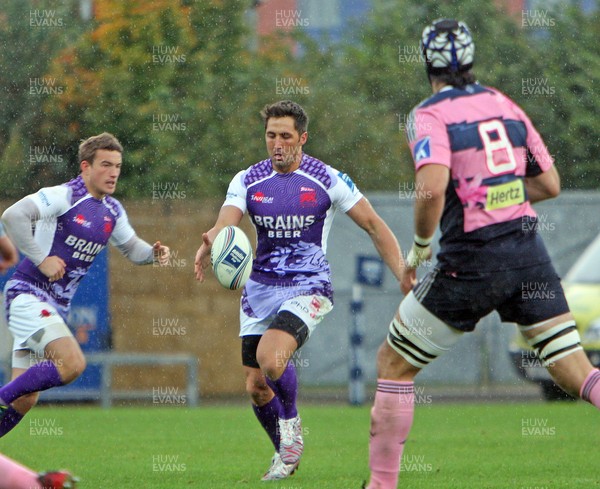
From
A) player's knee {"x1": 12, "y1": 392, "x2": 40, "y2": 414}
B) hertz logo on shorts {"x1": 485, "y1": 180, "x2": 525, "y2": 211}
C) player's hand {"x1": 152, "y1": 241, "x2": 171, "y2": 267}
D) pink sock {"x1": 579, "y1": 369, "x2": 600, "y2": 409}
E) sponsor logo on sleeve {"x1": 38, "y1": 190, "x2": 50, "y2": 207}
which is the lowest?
player's knee {"x1": 12, "y1": 392, "x2": 40, "y2": 414}

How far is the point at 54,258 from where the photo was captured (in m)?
9.02

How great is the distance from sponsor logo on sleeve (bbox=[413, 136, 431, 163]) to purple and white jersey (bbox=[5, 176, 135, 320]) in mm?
3670

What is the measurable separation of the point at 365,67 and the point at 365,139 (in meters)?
5.11

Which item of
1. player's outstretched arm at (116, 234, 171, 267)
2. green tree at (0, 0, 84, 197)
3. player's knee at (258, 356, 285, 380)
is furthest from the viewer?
green tree at (0, 0, 84, 197)

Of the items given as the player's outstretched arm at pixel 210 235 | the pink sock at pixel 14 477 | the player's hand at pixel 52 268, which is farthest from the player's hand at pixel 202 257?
the pink sock at pixel 14 477

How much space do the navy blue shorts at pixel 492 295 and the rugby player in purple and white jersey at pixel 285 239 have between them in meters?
2.34

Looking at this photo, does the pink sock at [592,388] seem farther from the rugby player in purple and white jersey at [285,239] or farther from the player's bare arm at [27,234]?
the player's bare arm at [27,234]

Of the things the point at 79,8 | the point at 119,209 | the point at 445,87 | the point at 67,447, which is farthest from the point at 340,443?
the point at 79,8

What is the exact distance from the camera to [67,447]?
11.3 metres

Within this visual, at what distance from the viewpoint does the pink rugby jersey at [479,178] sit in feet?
21.0

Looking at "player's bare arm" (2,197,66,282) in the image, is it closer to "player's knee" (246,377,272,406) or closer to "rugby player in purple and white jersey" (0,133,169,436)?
"rugby player in purple and white jersey" (0,133,169,436)

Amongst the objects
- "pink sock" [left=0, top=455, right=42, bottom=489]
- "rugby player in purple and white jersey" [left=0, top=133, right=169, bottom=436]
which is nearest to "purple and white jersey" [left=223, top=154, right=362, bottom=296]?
"rugby player in purple and white jersey" [left=0, top=133, right=169, bottom=436]

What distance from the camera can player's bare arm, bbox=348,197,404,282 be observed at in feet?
28.8

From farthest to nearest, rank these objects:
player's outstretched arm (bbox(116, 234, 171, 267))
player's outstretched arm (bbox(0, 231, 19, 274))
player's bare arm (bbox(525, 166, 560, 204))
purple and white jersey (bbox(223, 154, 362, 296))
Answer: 1. player's outstretched arm (bbox(116, 234, 171, 267))
2. purple and white jersey (bbox(223, 154, 362, 296))
3. player's bare arm (bbox(525, 166, 560, 204))
4. player's outstretched arm (bbox(0, 231, 19, 274))
